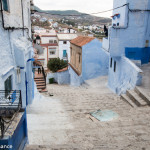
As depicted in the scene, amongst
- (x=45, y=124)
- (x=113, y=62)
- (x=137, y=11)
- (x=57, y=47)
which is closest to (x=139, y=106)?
(x=45, y=124)

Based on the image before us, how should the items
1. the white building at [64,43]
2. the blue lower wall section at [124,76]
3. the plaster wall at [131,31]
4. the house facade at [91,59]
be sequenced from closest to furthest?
the blue lower wall section at [124,76] → the plaster wall at [131,31] → the house facade at [91,59] → the white building at [64,43]

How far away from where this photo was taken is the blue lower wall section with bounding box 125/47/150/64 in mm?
12623

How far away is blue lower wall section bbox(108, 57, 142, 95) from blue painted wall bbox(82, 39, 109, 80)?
3.60m

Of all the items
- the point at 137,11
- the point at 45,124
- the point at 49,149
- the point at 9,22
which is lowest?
the point at 45,124

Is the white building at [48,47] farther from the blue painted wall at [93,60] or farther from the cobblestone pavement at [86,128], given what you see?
the cobblestone pavement at [86,128]

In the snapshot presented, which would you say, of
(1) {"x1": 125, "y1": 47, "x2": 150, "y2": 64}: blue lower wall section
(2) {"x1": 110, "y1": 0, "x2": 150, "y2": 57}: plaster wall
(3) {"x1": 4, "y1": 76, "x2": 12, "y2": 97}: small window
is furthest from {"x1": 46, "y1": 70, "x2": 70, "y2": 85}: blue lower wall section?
(3) {"x1": 4, "y1": 76, "x2": 12, "y2": 97}: small window

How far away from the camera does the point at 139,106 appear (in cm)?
868

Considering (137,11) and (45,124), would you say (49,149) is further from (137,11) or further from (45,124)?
(137,11)

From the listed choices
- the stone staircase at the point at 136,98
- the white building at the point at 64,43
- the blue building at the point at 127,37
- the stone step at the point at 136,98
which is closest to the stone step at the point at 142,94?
the stone staircase at the point at 136,98

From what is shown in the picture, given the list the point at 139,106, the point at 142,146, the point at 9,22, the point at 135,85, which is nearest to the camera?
the point at 142,146

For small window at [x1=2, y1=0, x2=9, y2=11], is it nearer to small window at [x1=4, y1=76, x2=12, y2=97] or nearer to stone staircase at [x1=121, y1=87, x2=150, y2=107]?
small window at [x1=4, y1=76, x2=12, y2=97]

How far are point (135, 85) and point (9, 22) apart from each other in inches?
294

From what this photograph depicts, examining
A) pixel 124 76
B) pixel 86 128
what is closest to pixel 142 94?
pixel 124 76

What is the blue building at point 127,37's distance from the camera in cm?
1201
